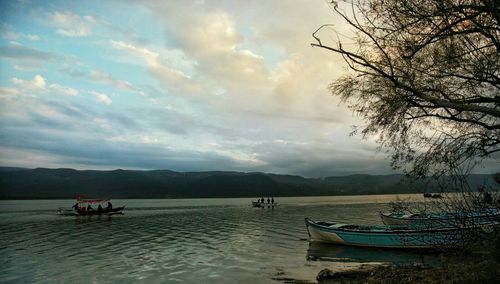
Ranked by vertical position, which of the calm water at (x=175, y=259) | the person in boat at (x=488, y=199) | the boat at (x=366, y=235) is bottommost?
the calm water at (x=175, y=259)

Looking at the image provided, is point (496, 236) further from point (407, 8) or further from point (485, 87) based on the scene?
point (407, 8)

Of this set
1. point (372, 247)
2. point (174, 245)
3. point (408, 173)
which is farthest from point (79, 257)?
point (408, 173)

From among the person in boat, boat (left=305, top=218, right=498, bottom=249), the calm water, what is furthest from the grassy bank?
boat (left=305, top=218, right=498, bottom=249)

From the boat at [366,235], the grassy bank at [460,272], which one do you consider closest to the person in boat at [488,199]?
the grassy bank at [460,272]

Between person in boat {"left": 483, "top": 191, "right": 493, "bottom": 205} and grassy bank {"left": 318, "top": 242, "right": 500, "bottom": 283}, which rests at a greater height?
person in boat {"left": 483, "top": 191, "right": 493, "bottom": 205}

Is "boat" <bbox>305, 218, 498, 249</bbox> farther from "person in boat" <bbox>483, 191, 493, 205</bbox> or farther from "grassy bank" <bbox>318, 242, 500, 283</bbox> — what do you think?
"person in boat" <bbox>483, 191, 493, 205</bbox>

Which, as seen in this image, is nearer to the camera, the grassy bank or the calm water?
the grassy bank

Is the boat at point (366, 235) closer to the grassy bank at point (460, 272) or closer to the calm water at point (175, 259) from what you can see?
the calm water at point (175, 259)

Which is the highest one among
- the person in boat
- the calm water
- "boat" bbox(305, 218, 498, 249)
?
the person in boat

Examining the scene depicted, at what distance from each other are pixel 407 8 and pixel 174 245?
3085cm

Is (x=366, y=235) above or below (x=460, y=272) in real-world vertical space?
below

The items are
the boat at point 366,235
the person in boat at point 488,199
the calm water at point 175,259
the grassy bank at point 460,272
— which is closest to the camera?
the grassy bank at point 460,272

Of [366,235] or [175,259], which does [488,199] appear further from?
[175,259]

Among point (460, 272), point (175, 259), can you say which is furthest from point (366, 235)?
point (460, 272)
